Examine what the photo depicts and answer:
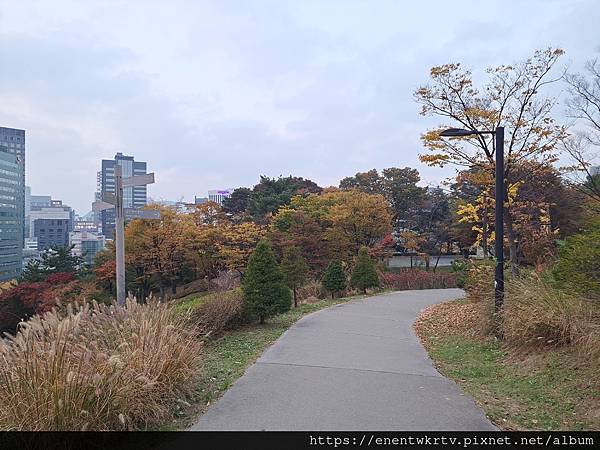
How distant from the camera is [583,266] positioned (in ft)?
22.9

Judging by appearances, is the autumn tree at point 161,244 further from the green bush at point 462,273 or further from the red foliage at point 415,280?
the green bush at point 462,273

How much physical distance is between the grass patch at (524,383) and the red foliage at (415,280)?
1714cm

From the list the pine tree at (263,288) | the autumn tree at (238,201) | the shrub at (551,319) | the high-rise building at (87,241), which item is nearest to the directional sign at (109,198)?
the pine tree at (263,288)

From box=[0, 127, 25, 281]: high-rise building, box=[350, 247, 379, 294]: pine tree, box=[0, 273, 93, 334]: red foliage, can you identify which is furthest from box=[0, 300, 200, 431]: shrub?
box=[0, 127, 25, 281]: high-rise building

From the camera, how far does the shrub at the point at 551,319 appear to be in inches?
264

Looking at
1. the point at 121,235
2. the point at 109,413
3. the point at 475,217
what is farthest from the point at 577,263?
the point at 475,217

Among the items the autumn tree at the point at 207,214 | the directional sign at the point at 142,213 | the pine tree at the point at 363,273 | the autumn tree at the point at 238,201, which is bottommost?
the pine tree at the point at 363,273

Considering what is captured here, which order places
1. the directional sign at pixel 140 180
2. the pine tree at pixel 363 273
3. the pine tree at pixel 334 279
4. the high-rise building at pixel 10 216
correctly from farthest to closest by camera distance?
the high-rise building at pixel 10 216
the pine tree at pixel 363 273
the pine tree at pixel 334 279
the directional sign at pixel 140 180

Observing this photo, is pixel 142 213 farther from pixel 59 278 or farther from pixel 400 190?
pixel 400 190

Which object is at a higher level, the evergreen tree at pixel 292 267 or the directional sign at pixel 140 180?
the directional sign at pixel 140 180

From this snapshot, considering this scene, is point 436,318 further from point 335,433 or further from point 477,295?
point 335,433

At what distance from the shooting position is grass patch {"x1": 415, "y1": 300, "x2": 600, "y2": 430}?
4973 mm

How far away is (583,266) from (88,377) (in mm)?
6514

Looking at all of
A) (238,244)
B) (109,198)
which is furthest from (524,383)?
(238,244)
